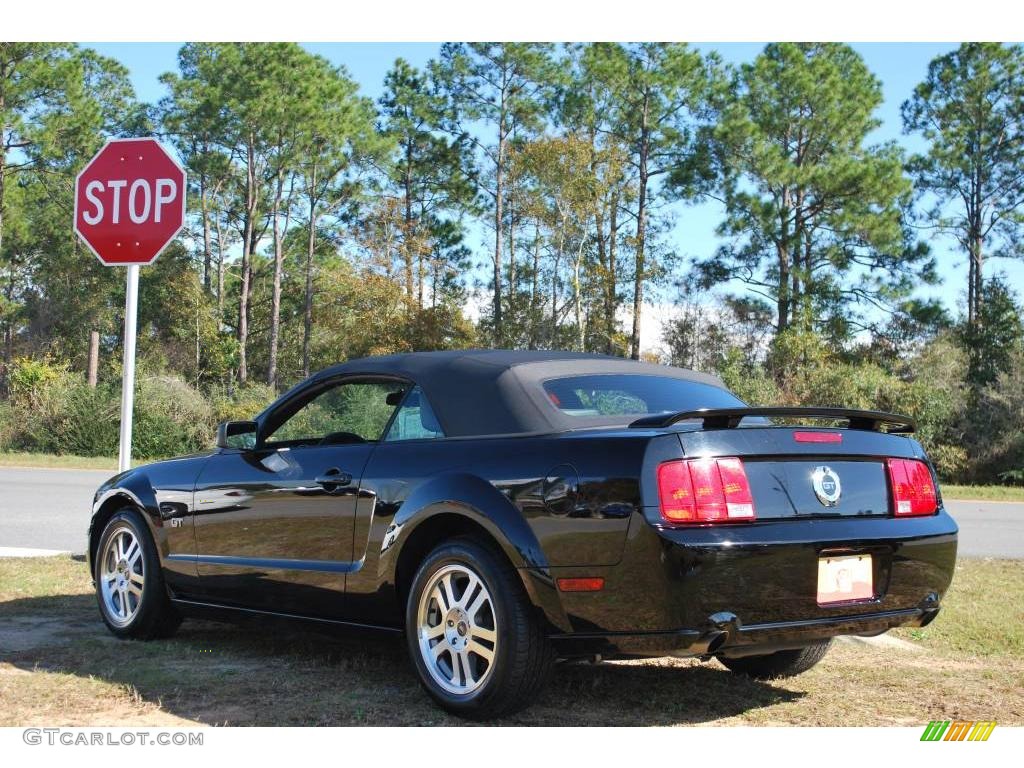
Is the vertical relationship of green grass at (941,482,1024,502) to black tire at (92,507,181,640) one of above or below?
below

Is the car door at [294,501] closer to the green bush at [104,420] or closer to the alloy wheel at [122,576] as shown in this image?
the alloy wheel at [122,576]

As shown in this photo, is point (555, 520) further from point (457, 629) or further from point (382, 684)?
point (382, 684)

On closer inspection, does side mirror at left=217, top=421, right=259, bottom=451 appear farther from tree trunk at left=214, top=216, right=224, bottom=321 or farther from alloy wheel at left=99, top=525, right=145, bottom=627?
tree trunk at left=214, top=216, right=224, bottom=321

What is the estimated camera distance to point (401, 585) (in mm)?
4910

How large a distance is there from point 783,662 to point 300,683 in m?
2.22

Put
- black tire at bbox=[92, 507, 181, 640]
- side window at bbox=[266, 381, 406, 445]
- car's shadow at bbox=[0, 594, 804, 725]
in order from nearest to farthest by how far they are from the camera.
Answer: car's shadow at bbox=[0, 594, 804, 725] → side window at bbox=[266, 381, 406, 445] → black tire at bbox=[92, 507, 181, 640]

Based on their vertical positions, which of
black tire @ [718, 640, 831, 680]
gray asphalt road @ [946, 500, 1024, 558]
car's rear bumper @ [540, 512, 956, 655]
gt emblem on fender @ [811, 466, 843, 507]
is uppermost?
gt emblem on fender @ [811, 466, 843, 507]

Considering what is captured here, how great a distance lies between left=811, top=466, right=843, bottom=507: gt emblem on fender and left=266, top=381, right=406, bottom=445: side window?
187 cm

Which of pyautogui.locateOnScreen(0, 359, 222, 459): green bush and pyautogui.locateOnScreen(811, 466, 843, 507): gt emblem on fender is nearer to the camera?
pyautogui.locateOnScreen(811, 466, 843, 507): gt emblem on fender

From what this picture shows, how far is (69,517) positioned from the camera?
13.3m

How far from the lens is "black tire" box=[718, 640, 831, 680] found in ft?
17.8

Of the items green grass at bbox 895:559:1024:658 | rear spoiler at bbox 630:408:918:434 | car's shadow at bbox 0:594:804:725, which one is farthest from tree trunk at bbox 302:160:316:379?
rear spoiler at bbox 630:408:918:434
